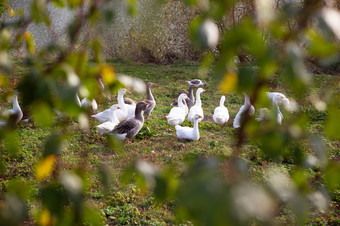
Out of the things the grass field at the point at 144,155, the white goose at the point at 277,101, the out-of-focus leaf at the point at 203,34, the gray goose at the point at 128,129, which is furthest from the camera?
the gray goose at the point at 128,129

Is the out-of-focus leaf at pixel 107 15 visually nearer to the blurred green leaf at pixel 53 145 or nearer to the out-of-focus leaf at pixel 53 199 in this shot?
the blurred green leaf at pixel 53 145

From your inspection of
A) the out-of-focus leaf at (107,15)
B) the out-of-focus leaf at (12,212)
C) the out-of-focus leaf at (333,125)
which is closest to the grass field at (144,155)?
the out-of-focus leaf at (12,212)

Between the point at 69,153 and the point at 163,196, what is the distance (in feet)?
16.3

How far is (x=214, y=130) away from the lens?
→ 714cm

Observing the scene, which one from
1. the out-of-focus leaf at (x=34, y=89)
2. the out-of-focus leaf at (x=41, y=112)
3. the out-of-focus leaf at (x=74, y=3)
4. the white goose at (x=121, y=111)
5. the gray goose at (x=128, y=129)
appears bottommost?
the white goose at (x=121, y=111)

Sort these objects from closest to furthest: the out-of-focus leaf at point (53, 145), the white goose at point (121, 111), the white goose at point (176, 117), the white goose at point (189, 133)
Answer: the out-of-focus leaf at point (53, 145) < the white goose at point (189, 133) < the white goose at point (176, 117) < the white goose at point (121, 111)

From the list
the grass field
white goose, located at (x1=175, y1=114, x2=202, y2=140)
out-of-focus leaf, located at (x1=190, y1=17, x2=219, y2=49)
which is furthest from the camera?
white goose, located at (x1=175, y1=114, x2=202, y2=140)

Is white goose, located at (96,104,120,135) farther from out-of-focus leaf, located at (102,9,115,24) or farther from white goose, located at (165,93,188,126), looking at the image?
out-of-focus leaf, located at (102,9,115,24)

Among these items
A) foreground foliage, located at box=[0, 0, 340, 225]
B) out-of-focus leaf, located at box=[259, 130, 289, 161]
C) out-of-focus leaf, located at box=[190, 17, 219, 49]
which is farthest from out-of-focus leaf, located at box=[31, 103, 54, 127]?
out-of-focus leaf, located at box=[259, 130, 289, 161]

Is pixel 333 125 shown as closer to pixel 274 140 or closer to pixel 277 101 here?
pixel 274 140

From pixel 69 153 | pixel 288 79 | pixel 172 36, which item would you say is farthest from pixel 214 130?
pixel 172 36

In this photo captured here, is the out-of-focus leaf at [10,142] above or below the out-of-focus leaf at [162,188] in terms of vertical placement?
below

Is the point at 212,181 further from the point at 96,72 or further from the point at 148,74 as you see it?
the point at 148,74

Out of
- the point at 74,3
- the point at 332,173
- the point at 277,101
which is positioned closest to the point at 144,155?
the point at 277,101
